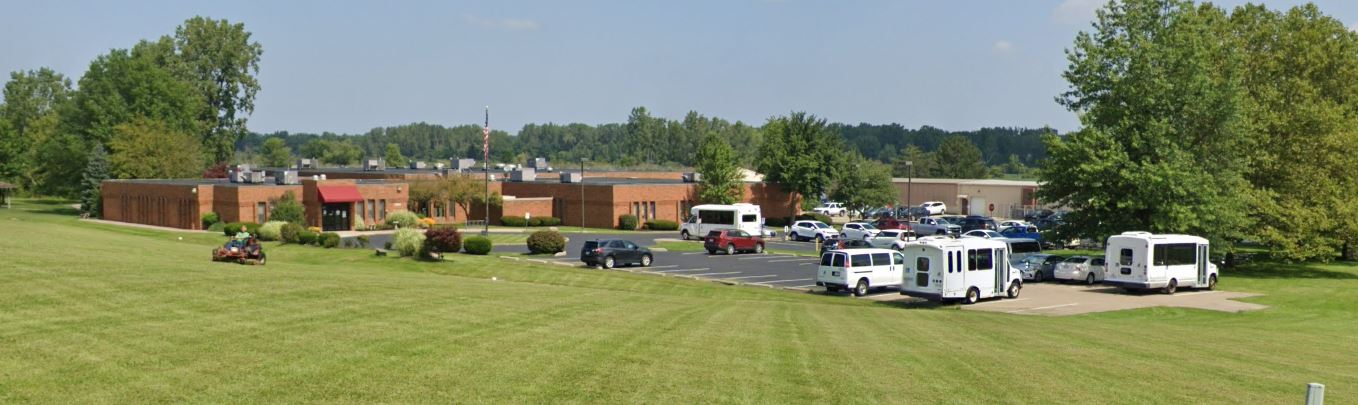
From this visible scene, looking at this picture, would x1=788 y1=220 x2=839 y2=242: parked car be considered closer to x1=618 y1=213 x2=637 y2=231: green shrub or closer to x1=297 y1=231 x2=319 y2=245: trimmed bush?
x1=618 y1=213 x2=637 y2=231: green shrub

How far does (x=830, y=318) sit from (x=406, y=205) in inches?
2274

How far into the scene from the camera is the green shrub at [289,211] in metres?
70.7

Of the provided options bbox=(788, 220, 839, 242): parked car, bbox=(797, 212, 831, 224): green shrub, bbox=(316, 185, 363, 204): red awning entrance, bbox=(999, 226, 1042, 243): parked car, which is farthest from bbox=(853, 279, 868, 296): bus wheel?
bbox=(797, 212, 831, 224): green shrub

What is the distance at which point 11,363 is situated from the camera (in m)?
13.6

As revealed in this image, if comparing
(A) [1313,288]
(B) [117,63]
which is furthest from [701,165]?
(B) [117,63]

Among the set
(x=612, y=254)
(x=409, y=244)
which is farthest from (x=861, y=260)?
(x=409, y=244)

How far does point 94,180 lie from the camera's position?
91.1 metres

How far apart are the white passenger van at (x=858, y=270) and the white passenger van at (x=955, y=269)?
2.47 m

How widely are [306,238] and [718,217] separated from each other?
25255mm

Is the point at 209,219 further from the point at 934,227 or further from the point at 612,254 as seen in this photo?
the point at 934,227

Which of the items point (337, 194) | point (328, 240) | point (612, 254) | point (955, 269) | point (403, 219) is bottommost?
point (612, 254)

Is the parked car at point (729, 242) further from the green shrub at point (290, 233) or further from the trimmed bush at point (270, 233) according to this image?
the trimmed bush at point (270, 233)

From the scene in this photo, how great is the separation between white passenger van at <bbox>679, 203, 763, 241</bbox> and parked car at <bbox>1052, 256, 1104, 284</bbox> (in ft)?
80.0

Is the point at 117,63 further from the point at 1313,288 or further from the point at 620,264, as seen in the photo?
the point at 1313,288
